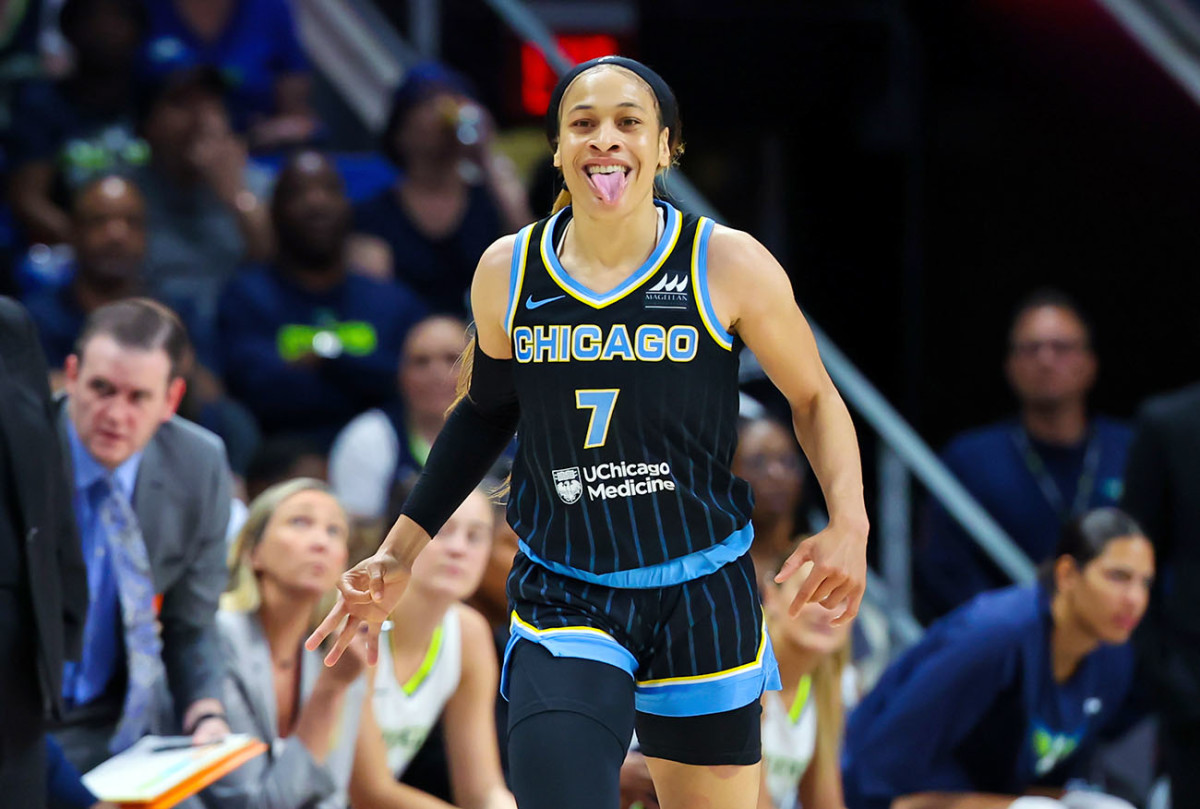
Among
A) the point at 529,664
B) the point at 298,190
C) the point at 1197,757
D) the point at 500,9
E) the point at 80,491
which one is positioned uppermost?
the point at 500,9

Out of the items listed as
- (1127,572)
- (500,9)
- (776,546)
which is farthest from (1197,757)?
(500,9)

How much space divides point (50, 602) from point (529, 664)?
4.06 ft

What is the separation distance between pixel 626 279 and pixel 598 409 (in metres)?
0.22

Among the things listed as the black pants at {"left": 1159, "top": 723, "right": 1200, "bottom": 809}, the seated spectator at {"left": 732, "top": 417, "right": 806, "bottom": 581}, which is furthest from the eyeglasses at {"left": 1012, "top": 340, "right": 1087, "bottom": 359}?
the black pants at {"left": 1159, "top": 723, "right": 1200, "bottom": 809}

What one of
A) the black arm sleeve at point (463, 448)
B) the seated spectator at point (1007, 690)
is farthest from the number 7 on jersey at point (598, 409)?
the seated spectator at point (1007, 690)

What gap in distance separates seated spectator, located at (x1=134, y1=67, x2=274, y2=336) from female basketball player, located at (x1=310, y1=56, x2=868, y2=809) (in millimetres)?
3729

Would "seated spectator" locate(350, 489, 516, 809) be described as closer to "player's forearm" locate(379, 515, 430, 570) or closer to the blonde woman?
the blonde woman

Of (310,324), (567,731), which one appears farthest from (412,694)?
(567,731)

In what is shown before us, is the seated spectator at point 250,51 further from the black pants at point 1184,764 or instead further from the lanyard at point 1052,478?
the black pants at point 1184,764

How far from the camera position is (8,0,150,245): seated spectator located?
6645mm

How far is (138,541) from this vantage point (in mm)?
4258

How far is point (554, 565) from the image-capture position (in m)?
3.05

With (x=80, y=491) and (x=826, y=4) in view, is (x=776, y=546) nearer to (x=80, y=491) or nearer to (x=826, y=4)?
(x=80, y=491)

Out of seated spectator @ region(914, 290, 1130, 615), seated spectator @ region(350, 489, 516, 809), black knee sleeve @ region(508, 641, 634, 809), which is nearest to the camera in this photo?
black knee sleeve @ region(508, 641, 634, 809)
